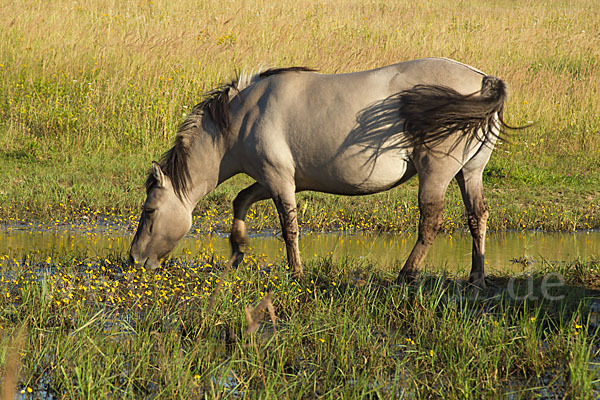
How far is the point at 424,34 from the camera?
14.6 m

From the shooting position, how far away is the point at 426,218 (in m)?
5.25

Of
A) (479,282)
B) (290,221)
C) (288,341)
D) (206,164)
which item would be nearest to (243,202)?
(206,164)

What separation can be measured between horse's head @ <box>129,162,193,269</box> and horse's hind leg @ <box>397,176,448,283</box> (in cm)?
183

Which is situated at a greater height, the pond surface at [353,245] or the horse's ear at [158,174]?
the horse's ear at [158,174]

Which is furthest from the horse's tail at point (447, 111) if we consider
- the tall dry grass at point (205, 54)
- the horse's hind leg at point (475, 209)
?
the tall dry grass at point (205, 54)

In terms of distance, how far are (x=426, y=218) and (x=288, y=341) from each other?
5.73 feet

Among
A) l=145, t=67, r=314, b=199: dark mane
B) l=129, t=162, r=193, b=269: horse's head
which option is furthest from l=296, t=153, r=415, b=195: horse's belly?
l=129, t=162, r=193, b=269: horse's head

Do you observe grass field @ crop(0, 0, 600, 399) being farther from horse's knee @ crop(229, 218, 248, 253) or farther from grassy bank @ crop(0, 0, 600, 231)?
horse's knee @ crop(229, 218, 248, 253)

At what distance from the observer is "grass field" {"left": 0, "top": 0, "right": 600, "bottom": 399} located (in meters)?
3.60

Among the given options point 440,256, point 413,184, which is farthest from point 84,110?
point 440,256

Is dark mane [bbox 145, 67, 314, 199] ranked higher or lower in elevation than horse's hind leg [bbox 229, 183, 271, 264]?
higher

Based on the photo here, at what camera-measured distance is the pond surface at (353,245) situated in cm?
647

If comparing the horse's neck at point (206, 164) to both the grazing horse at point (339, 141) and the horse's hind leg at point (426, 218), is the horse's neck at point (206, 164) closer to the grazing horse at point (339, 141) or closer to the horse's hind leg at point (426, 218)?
the grazing horse at point (339, 141)

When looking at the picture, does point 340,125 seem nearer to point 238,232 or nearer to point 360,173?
point 360,173
